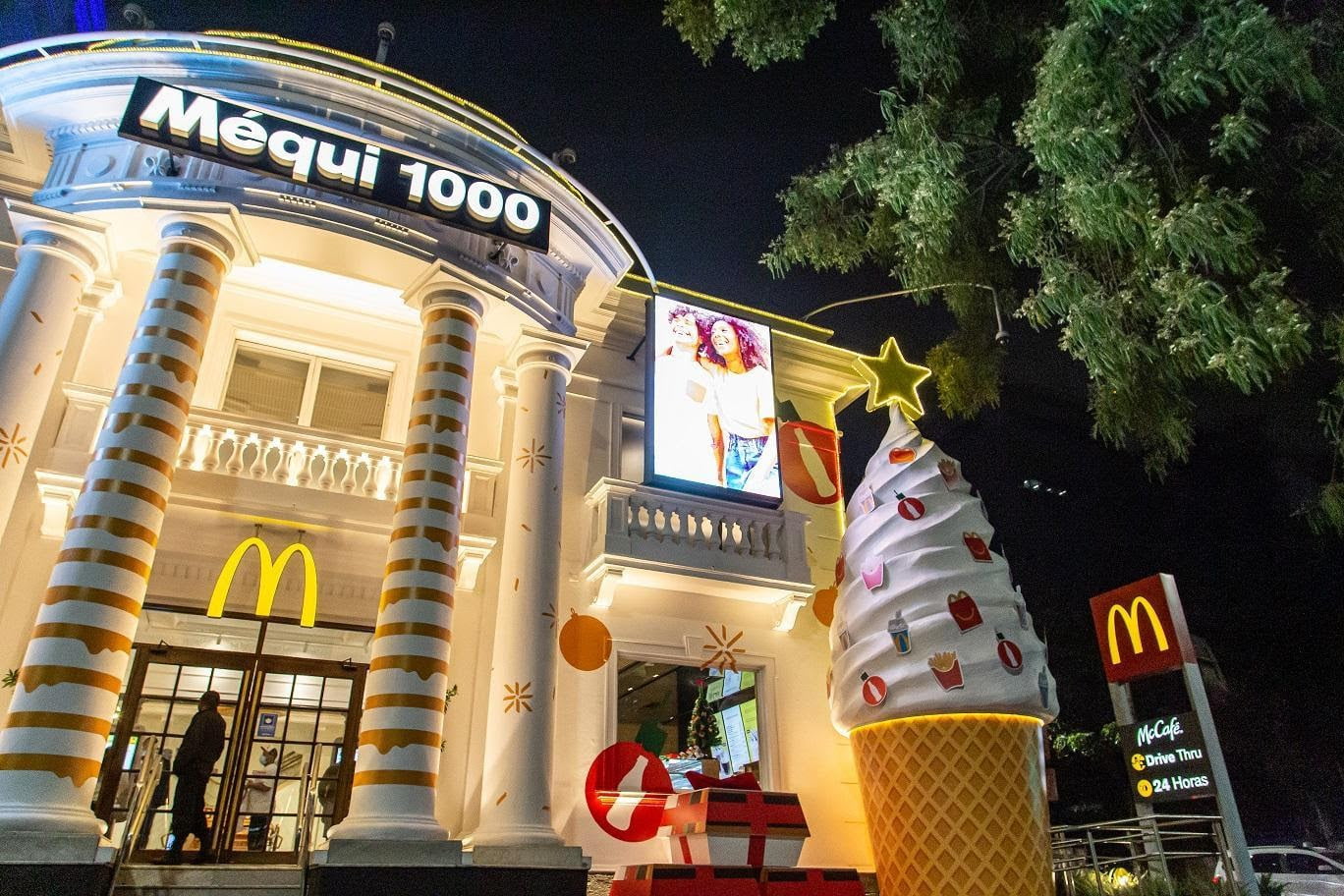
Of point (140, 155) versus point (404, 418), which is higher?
point (140, 155)

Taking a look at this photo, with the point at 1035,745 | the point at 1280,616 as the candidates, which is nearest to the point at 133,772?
the point at 1035,745

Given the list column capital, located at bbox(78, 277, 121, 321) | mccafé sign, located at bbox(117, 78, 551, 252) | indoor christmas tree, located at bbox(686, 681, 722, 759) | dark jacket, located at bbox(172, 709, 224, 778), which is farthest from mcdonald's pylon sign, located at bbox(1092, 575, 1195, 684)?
column capital, located at bbox(78, 277, 121, 321)

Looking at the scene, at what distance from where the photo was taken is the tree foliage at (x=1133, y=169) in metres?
6.97

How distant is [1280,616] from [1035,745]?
18.6m

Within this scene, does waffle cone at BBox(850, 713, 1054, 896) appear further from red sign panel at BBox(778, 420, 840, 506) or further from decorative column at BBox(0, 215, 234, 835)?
decorative column at BBox(0, 215, 234, 835)

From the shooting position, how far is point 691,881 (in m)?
7.83

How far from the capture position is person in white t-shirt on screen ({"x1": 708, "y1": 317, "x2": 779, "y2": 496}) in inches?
497

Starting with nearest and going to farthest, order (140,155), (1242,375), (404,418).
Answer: (1242,375) → (140,155) → (404,418)

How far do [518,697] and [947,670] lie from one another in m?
4.56

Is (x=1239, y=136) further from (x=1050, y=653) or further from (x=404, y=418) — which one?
(x=1050, y=653)

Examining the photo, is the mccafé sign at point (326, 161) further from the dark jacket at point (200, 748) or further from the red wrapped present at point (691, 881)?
the red wrapped present at point (691, 881)

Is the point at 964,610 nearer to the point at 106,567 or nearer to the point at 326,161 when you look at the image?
the point at 106,567

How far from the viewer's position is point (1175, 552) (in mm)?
23188

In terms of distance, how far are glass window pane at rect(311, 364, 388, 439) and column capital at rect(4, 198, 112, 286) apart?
10.2 ft
